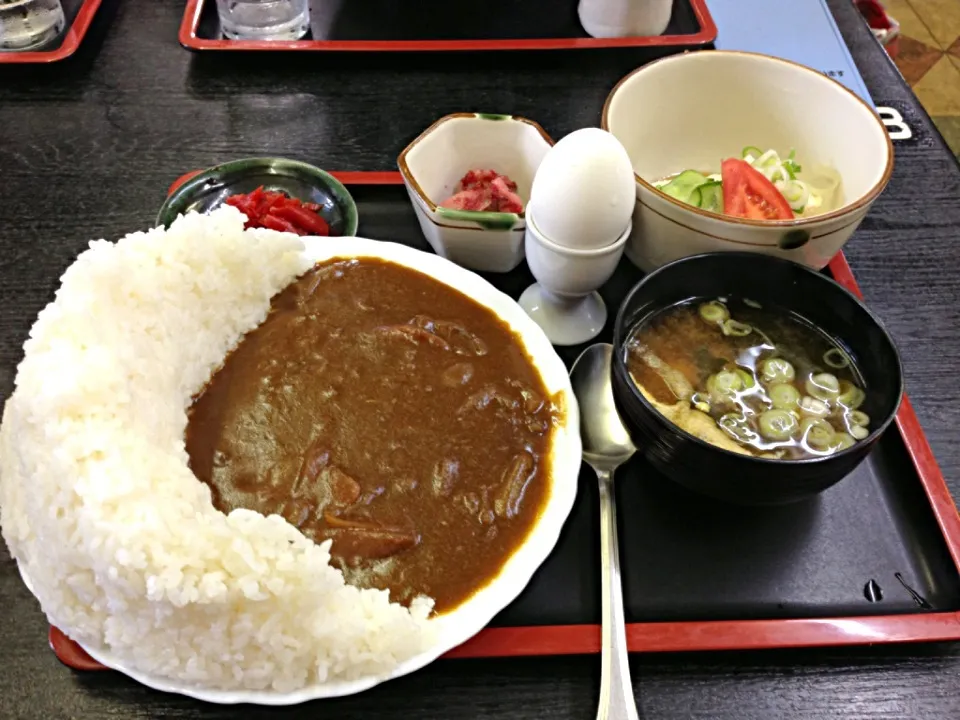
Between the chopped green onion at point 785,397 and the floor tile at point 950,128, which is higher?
the chopped green onion at point 785,397

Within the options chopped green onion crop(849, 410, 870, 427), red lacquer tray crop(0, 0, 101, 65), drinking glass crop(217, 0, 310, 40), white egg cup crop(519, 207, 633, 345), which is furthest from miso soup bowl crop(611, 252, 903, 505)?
red lacquer tray crop(0, 0, 101, 65)

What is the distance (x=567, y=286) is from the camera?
5.84ft

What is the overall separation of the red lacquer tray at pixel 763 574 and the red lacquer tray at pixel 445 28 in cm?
177

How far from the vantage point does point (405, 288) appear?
1.91m

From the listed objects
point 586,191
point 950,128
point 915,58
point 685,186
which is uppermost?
point 586,191

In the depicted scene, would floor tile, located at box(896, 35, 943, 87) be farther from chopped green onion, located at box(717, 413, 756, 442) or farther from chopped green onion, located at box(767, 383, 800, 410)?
chopped green onion, located at box(717, 413, 756, 442)

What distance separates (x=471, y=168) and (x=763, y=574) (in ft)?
4.37

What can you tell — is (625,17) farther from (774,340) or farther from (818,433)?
(818,433)

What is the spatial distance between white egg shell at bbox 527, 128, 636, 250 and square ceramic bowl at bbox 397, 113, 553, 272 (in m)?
0.18

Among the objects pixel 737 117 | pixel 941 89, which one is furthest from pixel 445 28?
pixel 941 89

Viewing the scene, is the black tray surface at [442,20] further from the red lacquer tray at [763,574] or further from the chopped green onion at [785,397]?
the red lacquer tray at [763,574]

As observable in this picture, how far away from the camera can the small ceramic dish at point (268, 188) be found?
2.08 m

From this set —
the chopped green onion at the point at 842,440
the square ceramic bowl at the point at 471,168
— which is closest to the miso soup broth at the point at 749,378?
the chopped green onion at the point at 842,440

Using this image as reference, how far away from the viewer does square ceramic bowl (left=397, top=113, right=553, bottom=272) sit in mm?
1840
